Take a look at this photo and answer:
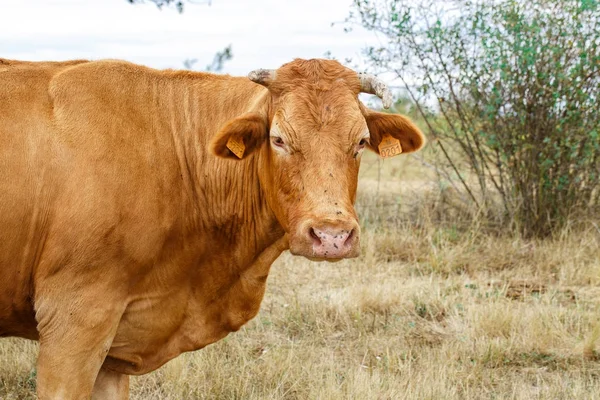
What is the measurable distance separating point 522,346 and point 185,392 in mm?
2823

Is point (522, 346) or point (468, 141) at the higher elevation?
point (468, 141)

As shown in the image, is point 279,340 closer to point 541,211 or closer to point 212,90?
point 212,90

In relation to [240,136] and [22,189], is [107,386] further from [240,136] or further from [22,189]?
[240,136]

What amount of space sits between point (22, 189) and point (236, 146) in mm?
1199

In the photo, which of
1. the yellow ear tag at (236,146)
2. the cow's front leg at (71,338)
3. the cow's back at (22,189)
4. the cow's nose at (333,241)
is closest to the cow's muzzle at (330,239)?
the cow's nose at (333,241)


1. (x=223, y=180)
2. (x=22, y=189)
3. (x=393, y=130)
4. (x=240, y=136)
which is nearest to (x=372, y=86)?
(x=393, y=130)

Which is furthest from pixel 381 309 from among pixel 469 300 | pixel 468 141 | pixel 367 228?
pixel 468 141

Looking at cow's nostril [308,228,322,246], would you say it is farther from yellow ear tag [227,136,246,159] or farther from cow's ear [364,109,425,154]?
cow's ear [364,109,425,154]

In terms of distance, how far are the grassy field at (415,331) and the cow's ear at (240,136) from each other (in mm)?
1975

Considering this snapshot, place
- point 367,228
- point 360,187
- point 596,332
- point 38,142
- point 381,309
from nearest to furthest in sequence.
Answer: point 38,142 < point 596,332 < point 381,309 < point 367,228 < point 360,187

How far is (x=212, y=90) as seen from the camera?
17.0 feet

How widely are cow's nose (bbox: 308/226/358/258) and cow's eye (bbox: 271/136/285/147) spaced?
2.01 ft

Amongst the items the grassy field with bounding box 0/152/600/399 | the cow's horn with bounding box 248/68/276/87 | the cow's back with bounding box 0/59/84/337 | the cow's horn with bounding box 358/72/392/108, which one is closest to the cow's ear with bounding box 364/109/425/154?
the cow's horn with bounding box 358/72/392/108

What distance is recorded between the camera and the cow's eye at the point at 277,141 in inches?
180
